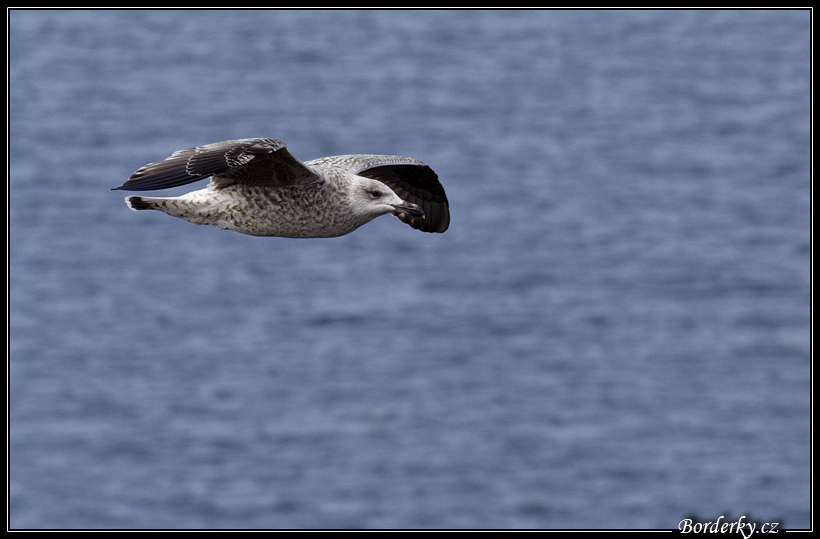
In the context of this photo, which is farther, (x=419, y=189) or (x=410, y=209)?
(x=419, y=189)

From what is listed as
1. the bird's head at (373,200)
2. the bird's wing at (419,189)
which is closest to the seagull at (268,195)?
the bird's head at (373,200)

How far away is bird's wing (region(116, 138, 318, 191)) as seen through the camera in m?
11.8

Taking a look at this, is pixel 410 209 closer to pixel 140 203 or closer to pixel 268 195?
pixel 268 195

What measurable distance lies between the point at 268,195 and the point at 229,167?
105cm

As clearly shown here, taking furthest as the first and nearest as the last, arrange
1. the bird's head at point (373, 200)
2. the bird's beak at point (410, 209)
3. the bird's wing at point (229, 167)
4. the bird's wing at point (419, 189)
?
the bird's wing at point (419, 189), the bird's head at point (373, 200), the bird's beak at point (410, 209), the bird's wing at point (229, 167)

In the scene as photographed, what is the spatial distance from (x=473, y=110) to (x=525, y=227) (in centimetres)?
2597

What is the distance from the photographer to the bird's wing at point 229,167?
11.8 meters

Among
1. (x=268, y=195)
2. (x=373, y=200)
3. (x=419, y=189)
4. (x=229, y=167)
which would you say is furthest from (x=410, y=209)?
(x=419, y=189)

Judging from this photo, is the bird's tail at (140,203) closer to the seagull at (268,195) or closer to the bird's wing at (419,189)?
the seagull at (268,195)

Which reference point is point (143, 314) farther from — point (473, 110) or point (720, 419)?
point (473, 110)

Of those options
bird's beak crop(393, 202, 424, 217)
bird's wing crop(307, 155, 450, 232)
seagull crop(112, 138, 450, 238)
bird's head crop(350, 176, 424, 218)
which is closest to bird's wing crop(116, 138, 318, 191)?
seagull crop(112, 138, 450, 238)

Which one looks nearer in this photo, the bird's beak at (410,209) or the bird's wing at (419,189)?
the bird's beak at (410,209)

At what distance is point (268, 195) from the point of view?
512 inches

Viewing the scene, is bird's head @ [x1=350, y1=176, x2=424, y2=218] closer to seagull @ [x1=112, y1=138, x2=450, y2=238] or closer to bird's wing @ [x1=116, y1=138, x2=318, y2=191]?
seagull @ [x1=112, y1=138, x2=450, y2=238]
